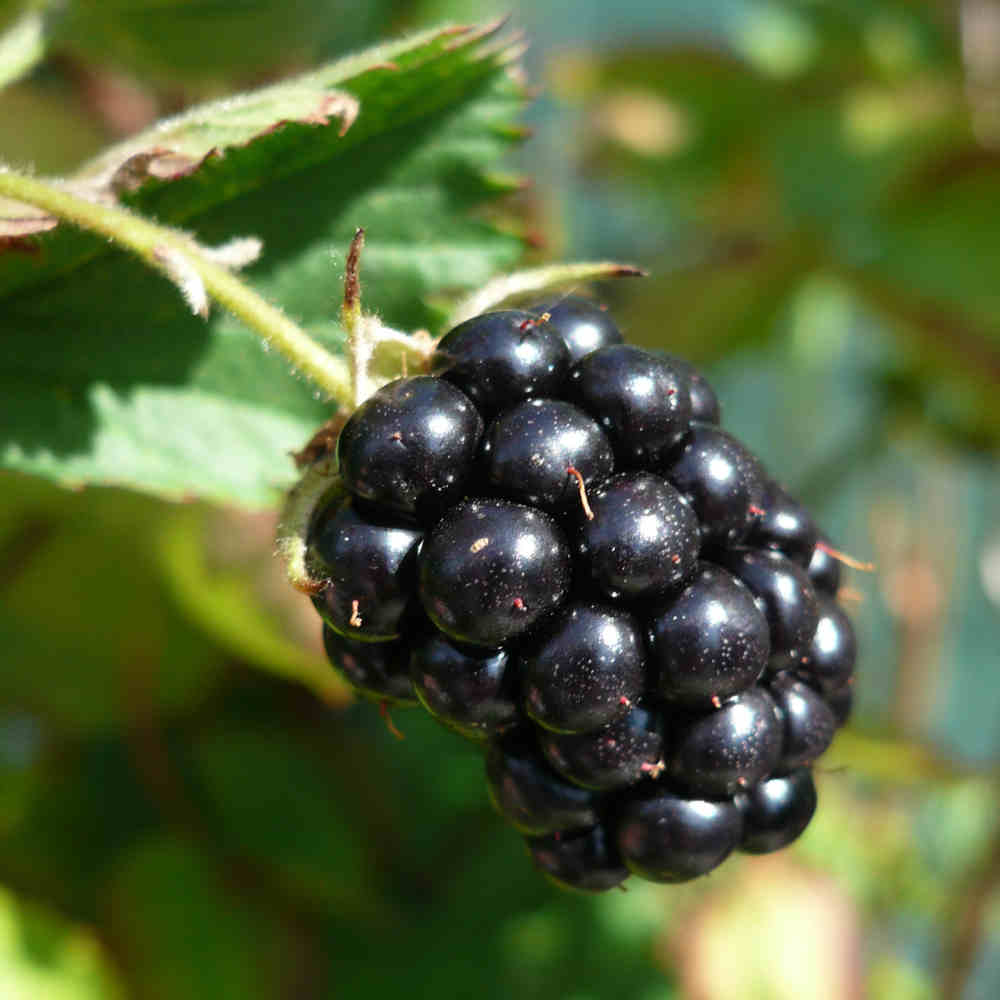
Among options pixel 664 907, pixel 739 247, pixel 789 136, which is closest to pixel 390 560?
pixel 664 907

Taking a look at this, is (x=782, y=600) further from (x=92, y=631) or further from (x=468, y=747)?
(x=92, y=631)

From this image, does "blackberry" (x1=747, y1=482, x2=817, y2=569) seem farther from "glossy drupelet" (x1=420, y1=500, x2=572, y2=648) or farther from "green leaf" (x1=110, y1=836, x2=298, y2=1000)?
"green leaf" (x1=110, y1=836, x2=298, y2=1000)

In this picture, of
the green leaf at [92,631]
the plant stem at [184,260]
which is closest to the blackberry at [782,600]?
the plant stem at [184,260]

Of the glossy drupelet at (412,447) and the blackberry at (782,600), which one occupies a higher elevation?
the glossy drupelet at (412,447)

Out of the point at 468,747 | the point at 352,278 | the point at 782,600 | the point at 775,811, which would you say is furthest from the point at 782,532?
the point at 468,747

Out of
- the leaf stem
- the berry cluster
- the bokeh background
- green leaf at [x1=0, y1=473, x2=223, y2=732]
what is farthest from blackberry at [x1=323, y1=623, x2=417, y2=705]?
green leaf at [x1=0, y1=473, x2=223, y2=732]

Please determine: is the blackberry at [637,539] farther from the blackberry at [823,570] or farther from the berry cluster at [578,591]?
the blackberry at [823,570]
